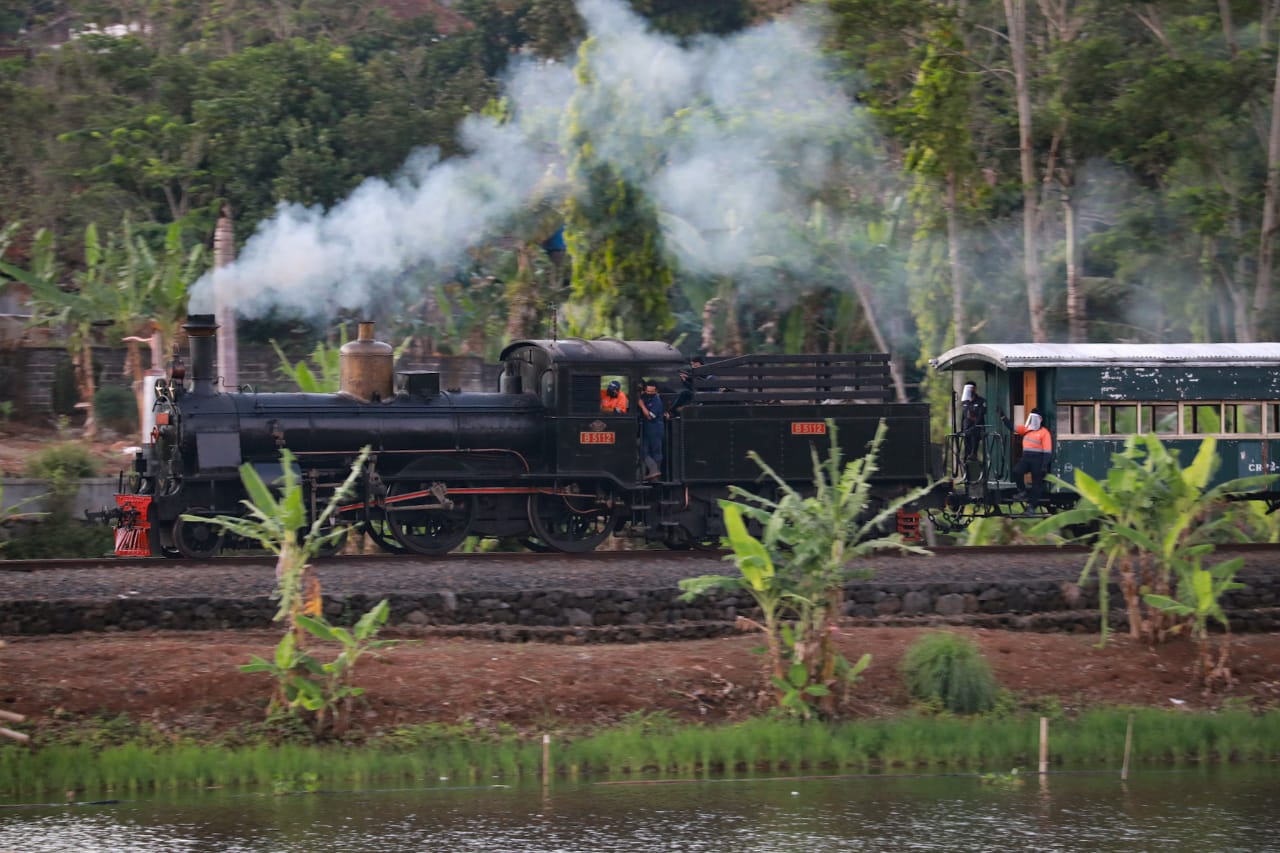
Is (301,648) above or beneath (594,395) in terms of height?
beneath

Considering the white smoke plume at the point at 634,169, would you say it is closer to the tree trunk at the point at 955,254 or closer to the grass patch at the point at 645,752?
the tree trunk at the point at 955,254

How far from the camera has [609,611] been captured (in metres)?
13.9

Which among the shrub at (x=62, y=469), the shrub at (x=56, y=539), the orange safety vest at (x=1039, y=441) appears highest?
the orange safety vest at (x=1039, y=441)

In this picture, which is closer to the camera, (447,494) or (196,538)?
(196,538)

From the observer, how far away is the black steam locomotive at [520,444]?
15.7 meters

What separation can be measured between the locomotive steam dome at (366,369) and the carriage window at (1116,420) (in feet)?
26.7

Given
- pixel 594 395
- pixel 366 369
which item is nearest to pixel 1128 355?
pixel 594 395

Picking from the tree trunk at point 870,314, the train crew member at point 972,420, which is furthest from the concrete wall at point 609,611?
the tree trunk at point 870,314

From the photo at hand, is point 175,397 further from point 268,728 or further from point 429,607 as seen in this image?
point 268,728

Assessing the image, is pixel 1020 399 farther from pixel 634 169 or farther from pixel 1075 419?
pixel 634 169

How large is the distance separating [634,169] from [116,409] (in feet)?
29.0

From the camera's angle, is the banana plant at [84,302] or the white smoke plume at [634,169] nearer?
the white smoke plume at [634,169]

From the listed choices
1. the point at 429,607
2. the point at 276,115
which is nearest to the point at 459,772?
the point at 429,607

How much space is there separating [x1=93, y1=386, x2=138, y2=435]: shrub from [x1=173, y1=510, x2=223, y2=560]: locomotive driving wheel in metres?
8.60
